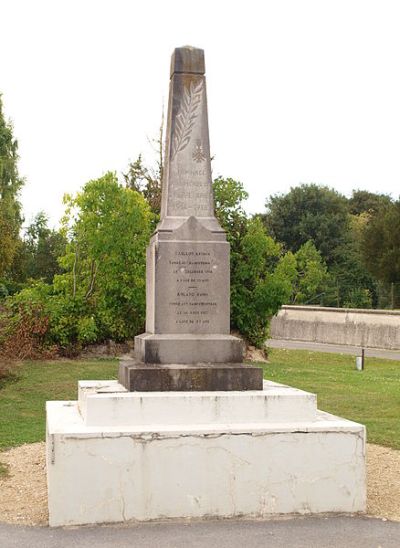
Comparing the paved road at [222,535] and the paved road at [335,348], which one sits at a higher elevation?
the paved road at [222,535]

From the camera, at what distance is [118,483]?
640cm

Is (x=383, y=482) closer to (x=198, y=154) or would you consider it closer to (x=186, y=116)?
(x=198, y=154)

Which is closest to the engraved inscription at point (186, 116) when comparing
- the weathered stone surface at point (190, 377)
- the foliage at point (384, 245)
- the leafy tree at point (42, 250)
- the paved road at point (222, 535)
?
the weathered stone surface at point (190, 377)

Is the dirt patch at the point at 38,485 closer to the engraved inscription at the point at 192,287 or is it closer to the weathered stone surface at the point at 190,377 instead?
the weathered stone surface at the point at 190,377

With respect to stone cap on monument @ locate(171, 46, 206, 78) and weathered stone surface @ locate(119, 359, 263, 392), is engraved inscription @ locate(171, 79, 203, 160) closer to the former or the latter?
stone cap on monument @ locate(171, 46, 206, 78)

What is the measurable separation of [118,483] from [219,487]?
0.88 meters

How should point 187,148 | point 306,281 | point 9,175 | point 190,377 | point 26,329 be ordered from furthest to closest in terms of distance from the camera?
1. point 9,175
2. point 306,281
3. point 26,329
4. point 187,148
5. point 190,377

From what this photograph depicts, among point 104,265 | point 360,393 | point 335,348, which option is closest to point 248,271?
point 104,265

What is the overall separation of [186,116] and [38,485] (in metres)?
4.12

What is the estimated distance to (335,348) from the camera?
32781 millimetres

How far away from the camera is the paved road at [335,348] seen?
29.5 m

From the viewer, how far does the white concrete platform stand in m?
6.36

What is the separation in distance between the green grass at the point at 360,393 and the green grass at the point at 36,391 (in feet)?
13.6

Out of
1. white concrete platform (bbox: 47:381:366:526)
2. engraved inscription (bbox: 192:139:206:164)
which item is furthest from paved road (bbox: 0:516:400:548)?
engraved inscription (bbox: 192:139:206:164)
